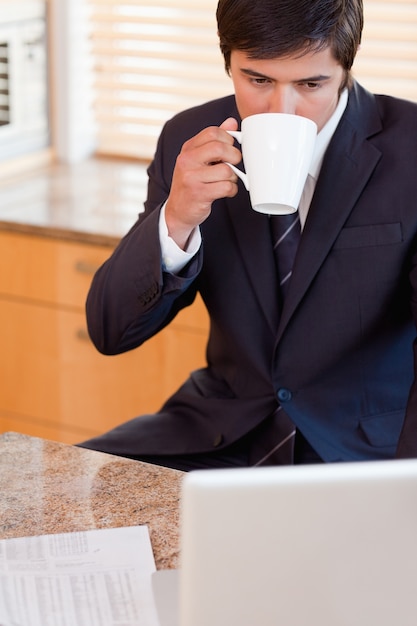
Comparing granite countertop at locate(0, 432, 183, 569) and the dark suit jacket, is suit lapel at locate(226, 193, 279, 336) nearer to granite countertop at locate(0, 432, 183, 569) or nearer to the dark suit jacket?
the dark suit jacket

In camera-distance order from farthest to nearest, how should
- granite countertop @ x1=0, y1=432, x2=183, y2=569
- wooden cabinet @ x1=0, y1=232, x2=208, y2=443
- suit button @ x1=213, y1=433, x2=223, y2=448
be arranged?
wooden cabinet @ x1=0, y1=232, x2=208, y2=443, suit button @ x1=213, y1=433, x2=223, y2=448, granite countertop @ x1=0, y1=432, x2=183, y2=569

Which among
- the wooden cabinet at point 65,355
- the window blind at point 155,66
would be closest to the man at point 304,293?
the wooden cabinet at point 65,355

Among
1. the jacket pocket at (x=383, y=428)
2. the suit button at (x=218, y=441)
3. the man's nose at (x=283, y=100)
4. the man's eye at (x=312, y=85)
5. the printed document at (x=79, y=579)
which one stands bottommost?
the suit button at (x=218, y=441)

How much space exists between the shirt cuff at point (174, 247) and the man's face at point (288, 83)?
0.66ft

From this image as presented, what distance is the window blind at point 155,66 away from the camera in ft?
8.89

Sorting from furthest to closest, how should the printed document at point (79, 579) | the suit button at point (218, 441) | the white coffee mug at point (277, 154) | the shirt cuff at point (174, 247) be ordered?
the suit button at point (218, 441)
the shirt cuff at point (174, 247)
the white coffee mug at point (277, 154)
the printed document at point (79, 579)

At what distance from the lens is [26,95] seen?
3.01 metres

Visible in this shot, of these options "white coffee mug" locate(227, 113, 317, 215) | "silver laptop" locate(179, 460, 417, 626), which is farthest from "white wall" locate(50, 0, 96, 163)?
"silver laptop" locate(179, 460, 417, 626)

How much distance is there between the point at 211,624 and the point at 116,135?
2.46 meters

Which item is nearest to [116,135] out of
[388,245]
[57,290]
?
[57,290]

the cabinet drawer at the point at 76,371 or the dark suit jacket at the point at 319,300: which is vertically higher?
the dark suit jacket at the point at 319,300

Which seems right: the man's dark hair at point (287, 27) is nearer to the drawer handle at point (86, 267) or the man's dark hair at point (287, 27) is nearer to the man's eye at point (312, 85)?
the man's eye at point (312, 85)

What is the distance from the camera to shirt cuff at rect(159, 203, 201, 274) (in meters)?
1.53

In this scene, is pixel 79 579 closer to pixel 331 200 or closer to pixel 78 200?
pixel 331 200
